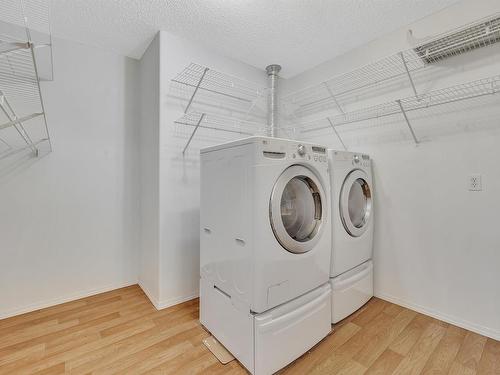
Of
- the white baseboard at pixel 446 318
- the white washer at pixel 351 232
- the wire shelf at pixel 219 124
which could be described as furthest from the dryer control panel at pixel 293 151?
the white baseboard at pixel 446 318

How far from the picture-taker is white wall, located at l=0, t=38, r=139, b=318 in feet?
6.39

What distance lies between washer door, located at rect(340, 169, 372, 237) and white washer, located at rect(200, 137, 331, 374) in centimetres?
25

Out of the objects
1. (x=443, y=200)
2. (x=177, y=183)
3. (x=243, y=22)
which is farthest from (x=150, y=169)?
(x=443, y=200)

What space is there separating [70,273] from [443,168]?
10.5ft

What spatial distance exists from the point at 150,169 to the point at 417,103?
2.30 meters

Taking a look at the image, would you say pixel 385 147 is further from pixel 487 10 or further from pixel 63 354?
pixel 63 354

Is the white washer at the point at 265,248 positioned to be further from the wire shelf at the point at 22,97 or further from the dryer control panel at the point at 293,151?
the wire shelf at the point at 22,97

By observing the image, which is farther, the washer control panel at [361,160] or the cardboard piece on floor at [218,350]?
the washer control panel at [361,160]

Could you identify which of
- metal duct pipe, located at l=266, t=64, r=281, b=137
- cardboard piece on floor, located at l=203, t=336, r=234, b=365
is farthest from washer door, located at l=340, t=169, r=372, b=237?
cardboard piece on floor, located at l=203, t=336, r=234, b=365

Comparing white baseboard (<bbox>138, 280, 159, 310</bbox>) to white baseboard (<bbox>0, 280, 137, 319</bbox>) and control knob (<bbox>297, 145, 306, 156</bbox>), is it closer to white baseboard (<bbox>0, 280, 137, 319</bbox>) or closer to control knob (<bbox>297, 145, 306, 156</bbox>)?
white baseboard (<bbox>0, 280, 137, 319</bbox>)

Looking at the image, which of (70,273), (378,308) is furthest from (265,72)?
(70,273)

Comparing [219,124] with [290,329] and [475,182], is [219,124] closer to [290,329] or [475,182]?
[290,329]

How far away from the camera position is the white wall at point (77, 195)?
6.39ft

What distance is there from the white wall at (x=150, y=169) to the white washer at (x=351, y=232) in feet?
4.67
